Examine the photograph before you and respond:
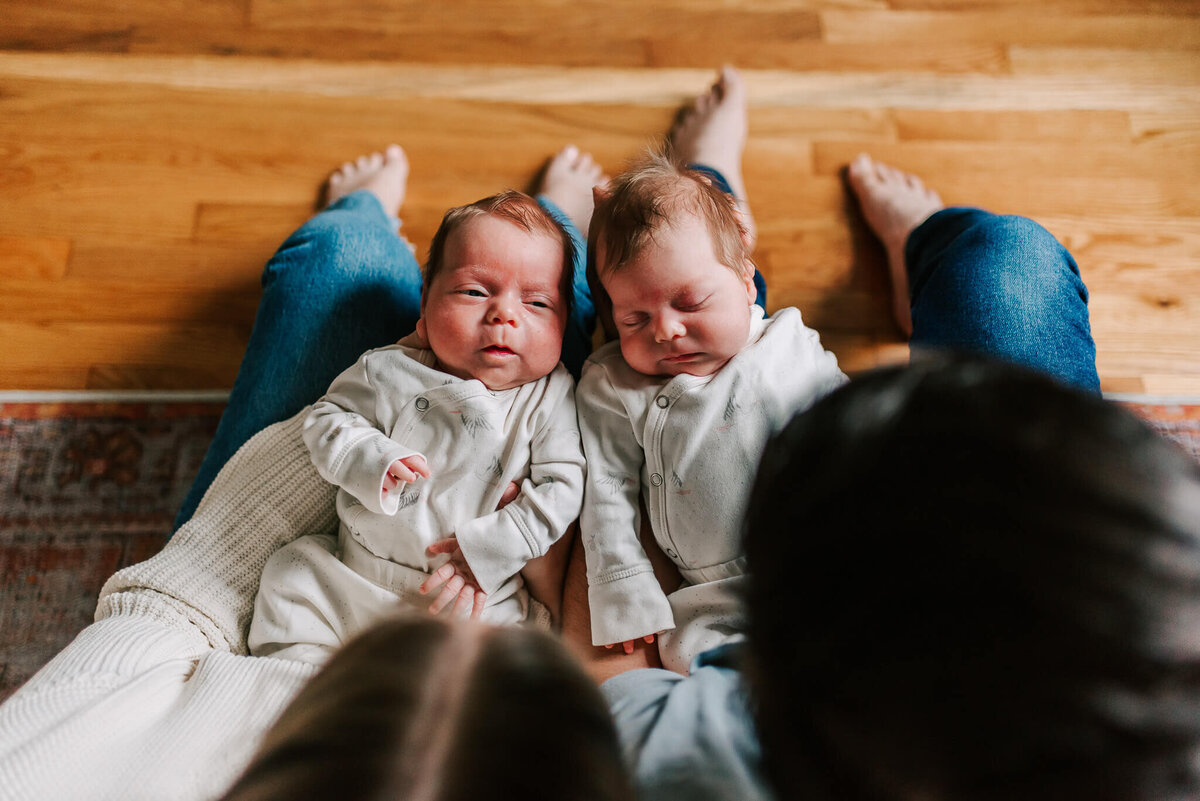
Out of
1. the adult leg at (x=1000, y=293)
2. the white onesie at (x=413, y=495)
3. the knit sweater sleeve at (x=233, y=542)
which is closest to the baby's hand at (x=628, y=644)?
the white onesie at (x=413, y=495)

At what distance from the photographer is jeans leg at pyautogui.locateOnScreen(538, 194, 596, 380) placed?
104cm

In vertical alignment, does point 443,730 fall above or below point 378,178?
below

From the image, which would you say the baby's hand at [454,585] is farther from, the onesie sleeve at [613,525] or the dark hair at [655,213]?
the dark hair at [655,213]

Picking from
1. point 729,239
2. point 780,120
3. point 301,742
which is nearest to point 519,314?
point 729,239

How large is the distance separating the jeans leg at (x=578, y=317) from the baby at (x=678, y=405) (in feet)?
0.33

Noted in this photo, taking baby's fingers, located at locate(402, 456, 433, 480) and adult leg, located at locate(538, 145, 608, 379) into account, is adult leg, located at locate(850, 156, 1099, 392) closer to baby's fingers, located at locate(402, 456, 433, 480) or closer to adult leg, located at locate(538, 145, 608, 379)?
adult leg, located at locate(538, 145, 608, 379)

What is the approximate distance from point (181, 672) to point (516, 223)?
0.62 metres

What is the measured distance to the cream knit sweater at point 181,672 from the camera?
1.92 ft

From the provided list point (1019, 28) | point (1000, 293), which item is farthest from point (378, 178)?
point (1019, 28)

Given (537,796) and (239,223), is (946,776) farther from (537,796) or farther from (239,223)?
(239,223)

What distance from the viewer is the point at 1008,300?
3.00ft

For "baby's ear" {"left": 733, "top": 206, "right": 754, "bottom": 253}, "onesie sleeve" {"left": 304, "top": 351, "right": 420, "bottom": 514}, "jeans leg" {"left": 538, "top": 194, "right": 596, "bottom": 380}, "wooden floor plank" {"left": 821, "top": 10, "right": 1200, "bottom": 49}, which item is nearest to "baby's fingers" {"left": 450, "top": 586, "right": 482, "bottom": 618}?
"onesie sleeve" {"left": 304, "top": 351, "right": 420, "bottom": 514}

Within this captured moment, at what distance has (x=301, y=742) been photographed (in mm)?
358

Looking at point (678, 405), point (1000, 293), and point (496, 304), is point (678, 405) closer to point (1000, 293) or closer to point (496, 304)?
point (496, 304)
